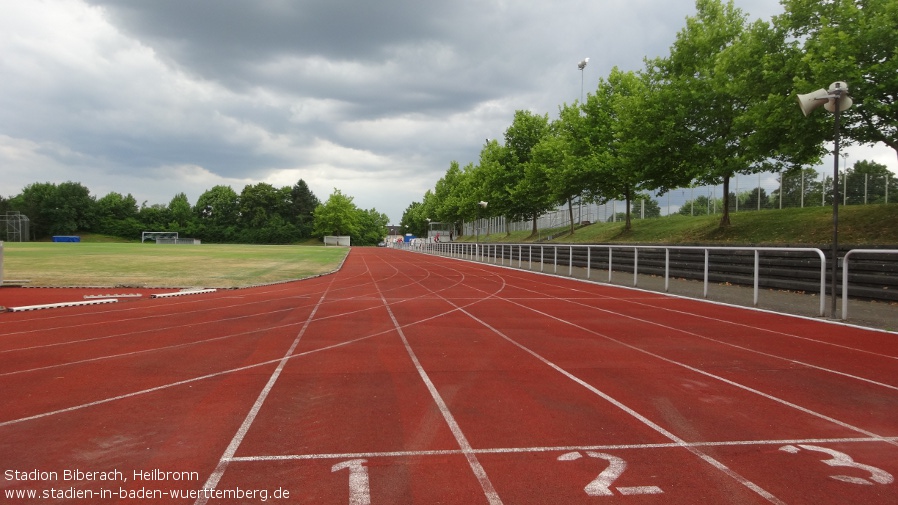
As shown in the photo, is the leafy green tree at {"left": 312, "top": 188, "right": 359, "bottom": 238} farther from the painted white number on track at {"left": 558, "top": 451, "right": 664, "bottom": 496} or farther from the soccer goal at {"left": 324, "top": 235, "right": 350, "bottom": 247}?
the painted white number on track at {"left": 558, "top": 451, "right": 664, "bottom": 496}

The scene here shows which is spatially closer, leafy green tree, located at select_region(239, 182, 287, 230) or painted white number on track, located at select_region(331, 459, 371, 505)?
painted white number on track, located at select_region(331, 459, 371, 505)

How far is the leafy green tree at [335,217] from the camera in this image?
11875 centimetres

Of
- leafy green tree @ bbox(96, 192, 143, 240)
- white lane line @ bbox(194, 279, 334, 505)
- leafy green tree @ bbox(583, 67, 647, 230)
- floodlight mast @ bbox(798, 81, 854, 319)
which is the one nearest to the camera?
white lane line @ bbox(194, 279, 334, 505)

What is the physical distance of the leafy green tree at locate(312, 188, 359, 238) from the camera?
11875 centimetres

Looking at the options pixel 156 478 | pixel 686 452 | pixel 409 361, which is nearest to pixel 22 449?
pixel 156 478

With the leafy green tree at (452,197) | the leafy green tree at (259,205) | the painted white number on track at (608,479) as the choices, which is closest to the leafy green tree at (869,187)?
the painted white number on track at (608,479)

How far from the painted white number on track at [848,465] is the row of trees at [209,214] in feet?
389

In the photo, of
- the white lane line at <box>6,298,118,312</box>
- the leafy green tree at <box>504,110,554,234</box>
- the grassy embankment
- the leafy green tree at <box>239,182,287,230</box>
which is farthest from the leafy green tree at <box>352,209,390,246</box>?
the white lane line at <box>6,298,118,312</box>

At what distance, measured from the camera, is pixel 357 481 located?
10.2 ft

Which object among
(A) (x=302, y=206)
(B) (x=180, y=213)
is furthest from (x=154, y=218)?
(A) (x=302, y=206)

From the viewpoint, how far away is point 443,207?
3046 inches

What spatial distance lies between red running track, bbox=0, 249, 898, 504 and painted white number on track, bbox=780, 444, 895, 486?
2 centimetres

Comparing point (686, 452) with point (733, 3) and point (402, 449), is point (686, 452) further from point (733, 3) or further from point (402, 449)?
point (733, 3)

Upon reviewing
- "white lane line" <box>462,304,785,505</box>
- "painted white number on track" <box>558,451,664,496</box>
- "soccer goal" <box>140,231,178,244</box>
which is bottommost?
"white lane line" <box>462,304,785,505</box>
